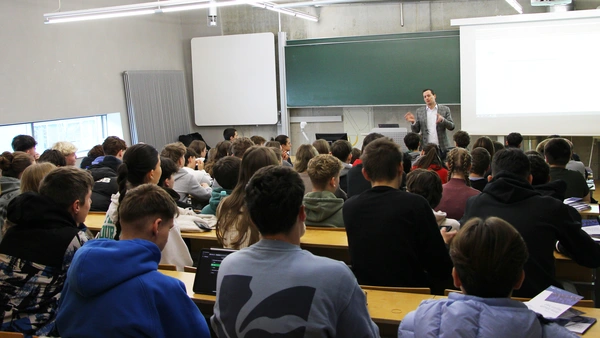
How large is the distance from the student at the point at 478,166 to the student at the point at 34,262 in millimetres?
2944

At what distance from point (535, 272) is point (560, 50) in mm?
6472

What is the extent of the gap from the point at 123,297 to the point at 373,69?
322 inches

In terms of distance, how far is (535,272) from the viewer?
2.71 metres

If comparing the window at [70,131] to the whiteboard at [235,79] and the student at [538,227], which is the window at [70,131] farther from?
the student at [538,227]

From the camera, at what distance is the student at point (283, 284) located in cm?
165

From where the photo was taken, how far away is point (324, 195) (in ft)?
12.1

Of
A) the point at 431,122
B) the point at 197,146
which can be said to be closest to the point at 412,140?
the point at 431,122

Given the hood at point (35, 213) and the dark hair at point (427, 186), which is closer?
the hood at point (35, 213)

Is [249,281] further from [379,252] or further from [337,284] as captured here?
[379,252]

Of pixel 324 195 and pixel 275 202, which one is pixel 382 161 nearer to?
pixel 324 195

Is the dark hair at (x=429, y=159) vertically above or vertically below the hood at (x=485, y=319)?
above

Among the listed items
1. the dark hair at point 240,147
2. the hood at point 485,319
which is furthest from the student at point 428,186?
the dark hair at point 240,147

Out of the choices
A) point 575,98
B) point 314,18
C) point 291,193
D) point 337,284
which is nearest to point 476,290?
point 337,284

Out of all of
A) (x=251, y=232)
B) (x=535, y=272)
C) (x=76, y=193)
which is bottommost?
(x=535, y=272)
